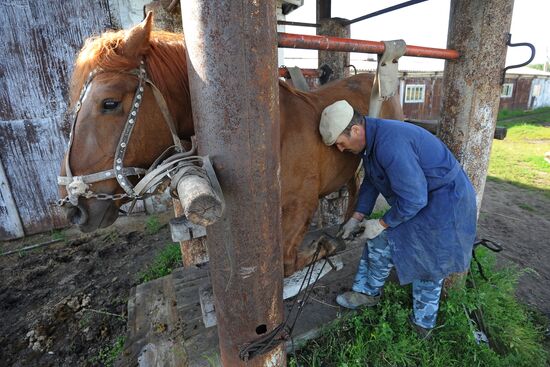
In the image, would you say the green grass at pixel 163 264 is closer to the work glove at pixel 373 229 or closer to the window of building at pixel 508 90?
the work glove at pixel 373 229

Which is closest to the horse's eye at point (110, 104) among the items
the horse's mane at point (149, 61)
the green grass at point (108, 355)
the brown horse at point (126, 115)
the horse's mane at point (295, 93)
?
the brown horse at point (126, 115)

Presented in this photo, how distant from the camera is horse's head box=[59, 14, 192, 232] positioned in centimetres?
139

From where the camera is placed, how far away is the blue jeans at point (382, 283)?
2205 millimetres

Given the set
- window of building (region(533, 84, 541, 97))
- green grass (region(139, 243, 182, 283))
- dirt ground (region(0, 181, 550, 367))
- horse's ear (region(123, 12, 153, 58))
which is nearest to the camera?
horse's ear (region(123, 12, 153, 58))

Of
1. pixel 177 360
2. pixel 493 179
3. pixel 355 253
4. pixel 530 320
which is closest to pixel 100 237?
pixel 177 360

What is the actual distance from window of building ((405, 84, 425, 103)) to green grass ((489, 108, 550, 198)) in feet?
14.8

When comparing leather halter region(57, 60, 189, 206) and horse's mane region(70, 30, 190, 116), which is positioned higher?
horse's mane region(70, 30, 190, 116)

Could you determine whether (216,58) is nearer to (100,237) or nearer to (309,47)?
(309,47)

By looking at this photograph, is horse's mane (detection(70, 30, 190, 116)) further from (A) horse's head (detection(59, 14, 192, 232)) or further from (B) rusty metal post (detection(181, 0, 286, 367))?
(B) rusty metal post (detection(181, 0, 286, 367))

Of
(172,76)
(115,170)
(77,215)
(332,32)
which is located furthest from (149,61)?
(332,32)

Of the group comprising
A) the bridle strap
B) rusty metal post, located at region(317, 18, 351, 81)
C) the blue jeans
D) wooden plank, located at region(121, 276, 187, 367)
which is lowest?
wooden plank, located at region(121, 276, 187, 367)

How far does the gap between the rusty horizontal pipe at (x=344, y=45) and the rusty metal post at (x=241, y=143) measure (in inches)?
19.7

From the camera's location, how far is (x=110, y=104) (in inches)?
55.6

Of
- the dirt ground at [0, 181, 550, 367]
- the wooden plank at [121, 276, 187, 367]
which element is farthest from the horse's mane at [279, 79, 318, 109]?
the dirt ground at [0, 181, 550, 367]
